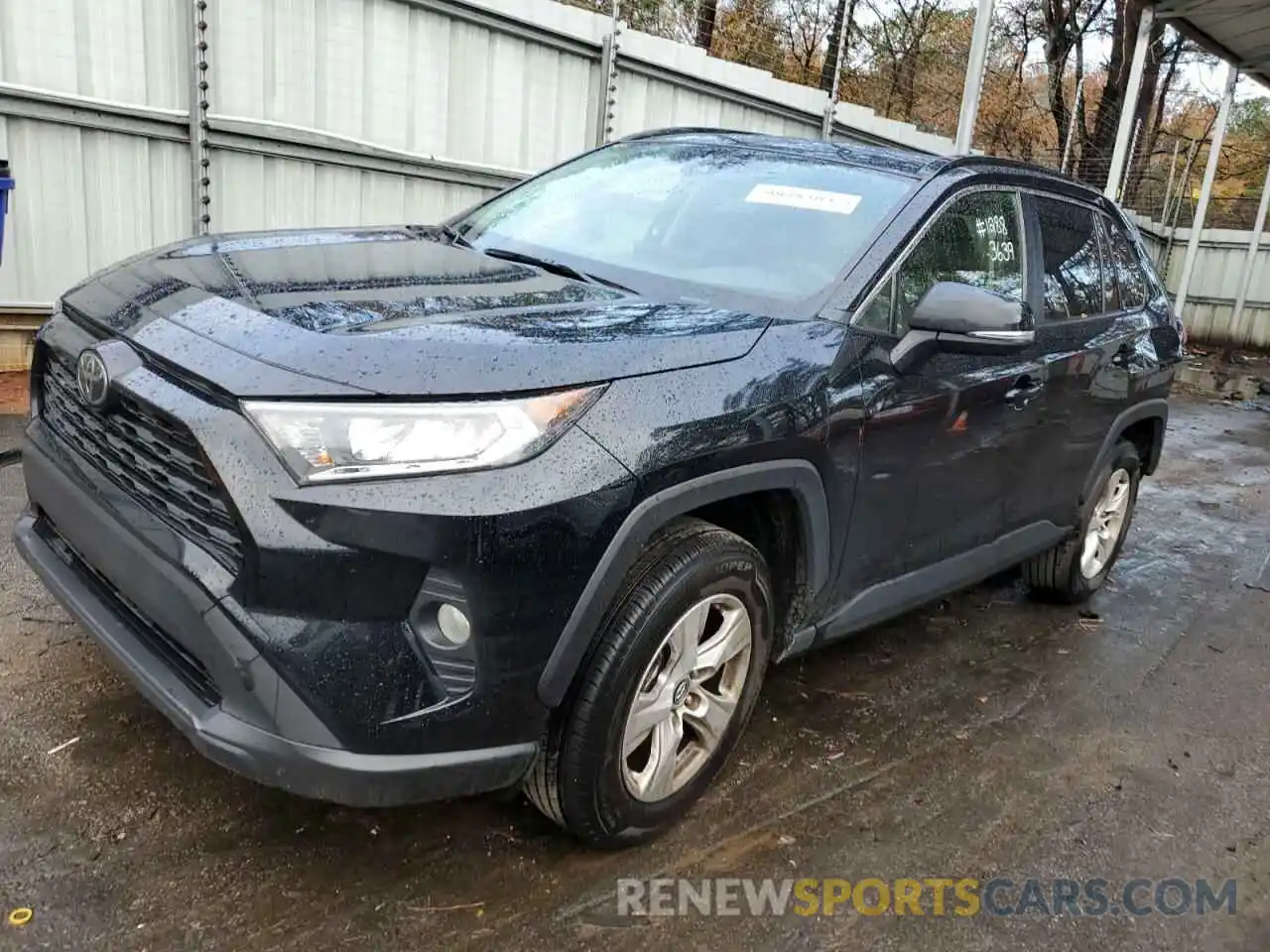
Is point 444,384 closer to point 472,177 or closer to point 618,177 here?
point 618,177

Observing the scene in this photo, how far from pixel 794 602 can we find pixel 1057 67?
79.2 ft

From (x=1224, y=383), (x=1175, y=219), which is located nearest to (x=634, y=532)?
(x=1224, y=383)

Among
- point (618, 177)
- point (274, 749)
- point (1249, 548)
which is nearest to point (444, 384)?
point (274, 749)

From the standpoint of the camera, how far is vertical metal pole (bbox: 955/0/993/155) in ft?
31.0

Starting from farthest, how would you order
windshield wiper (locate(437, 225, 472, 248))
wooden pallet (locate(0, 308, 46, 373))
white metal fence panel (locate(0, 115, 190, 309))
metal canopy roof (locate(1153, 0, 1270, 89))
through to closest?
metal canopy roof (locate(1153, 0, 1270, 89)) < wooden pallet (locate(0, 308, 46, 373)) < white metal fence panel (locate(0, 115, 190, 309)) < windshield wiper (locate(437, 225, 472, 248))

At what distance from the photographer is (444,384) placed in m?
2.05

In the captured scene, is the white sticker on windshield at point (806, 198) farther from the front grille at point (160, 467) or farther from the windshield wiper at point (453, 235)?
the front grille at point (160, 467)

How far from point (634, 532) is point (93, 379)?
127 cm

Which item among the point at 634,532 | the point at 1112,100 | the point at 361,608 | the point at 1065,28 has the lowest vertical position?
the point at 361,608

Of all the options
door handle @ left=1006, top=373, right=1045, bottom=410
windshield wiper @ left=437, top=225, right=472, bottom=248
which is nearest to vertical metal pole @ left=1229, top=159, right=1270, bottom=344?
door handle @ left=1006, top=373, right=1045, bottom=410

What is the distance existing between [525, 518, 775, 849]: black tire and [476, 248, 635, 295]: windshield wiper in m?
0.86

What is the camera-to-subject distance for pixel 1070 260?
160 inches

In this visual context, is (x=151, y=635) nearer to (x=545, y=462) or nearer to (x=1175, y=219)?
(x=545, y=462)

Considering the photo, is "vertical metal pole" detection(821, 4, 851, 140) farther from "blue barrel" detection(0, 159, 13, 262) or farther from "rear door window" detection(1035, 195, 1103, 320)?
"blue barrel" detection(0, 159, 13, 262)
